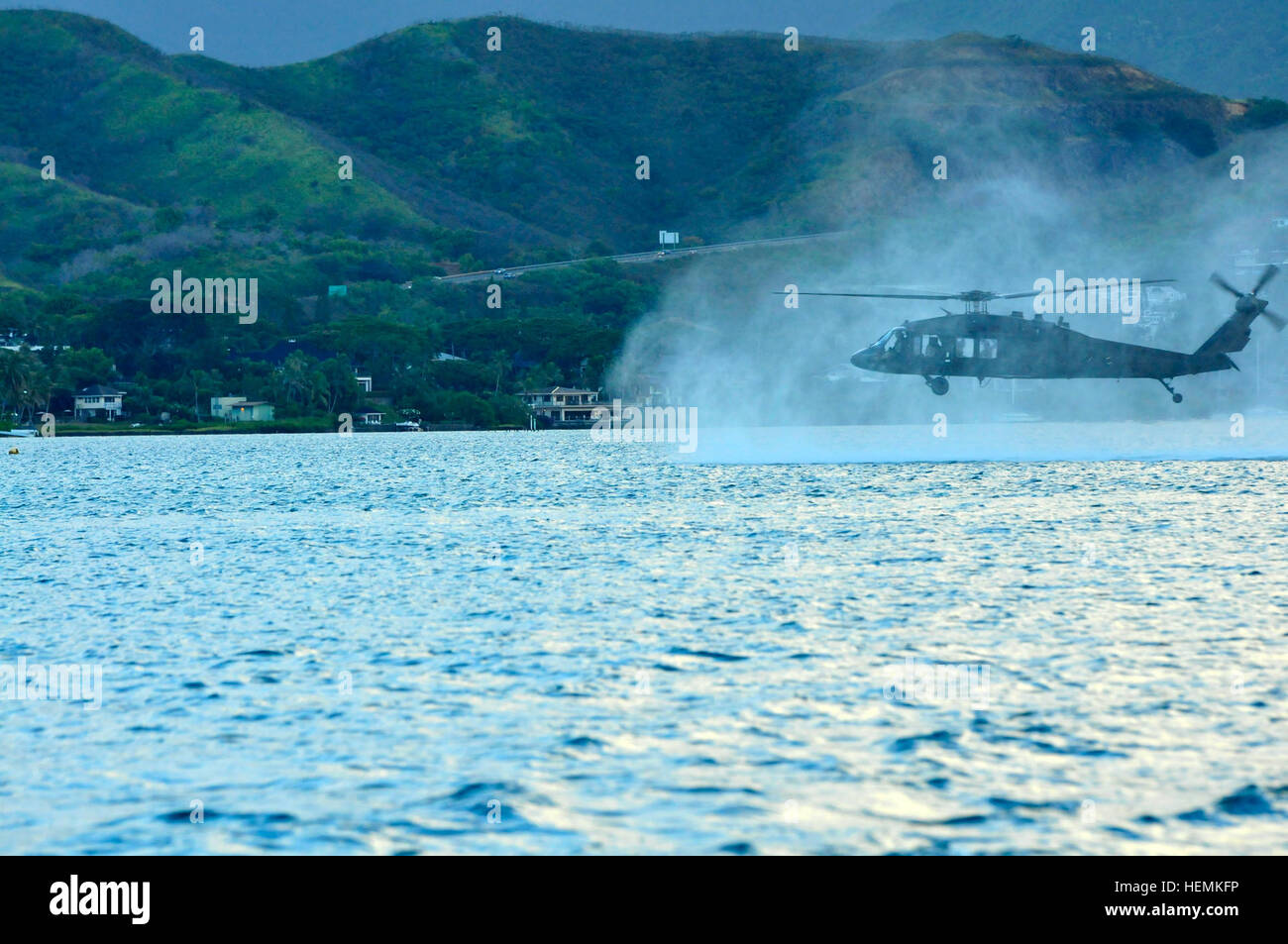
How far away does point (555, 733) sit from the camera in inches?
841

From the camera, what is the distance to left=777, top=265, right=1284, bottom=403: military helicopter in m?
72.2

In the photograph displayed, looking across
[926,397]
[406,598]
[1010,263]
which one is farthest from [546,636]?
[926,397]

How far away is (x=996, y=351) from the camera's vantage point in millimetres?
73625

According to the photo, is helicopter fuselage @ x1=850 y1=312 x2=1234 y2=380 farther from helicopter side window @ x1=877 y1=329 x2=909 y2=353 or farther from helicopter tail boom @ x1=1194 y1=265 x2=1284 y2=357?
helicopter tail boom @ x1=1194 y1=265 x2=1284 y2=357

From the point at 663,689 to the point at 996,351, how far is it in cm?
5306

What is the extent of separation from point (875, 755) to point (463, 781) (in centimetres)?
550

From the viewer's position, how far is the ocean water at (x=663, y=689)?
16953 mm

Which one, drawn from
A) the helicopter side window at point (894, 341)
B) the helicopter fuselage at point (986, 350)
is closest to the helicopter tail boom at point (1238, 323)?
the helicopter fuselage at point (986, 350)

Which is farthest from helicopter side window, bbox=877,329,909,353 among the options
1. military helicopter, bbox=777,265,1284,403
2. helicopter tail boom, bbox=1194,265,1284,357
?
helicopter tail boom, bbox=1194,265,1284,357

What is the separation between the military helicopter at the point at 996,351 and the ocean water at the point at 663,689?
14.1m

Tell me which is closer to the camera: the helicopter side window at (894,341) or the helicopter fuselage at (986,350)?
the helicopter side window at (894,341)

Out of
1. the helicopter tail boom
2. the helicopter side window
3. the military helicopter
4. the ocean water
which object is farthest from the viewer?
→ the helicopter tail boom

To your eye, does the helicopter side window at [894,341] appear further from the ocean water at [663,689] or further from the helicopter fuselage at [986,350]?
the ocean water at [663,689]

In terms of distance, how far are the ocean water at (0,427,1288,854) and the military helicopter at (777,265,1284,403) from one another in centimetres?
1405
